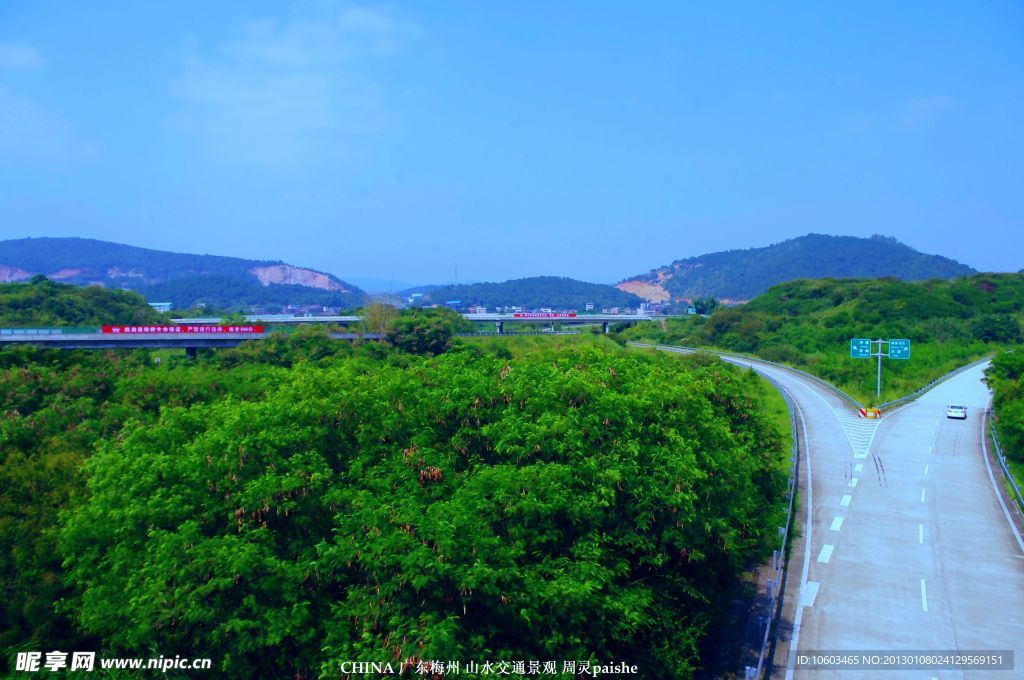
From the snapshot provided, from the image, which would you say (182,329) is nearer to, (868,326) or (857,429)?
(857,429)

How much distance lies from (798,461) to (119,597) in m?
26.7

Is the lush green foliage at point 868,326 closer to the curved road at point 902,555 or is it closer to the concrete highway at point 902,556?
the curved road at point 902,555

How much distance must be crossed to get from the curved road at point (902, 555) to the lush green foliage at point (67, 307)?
57.8m

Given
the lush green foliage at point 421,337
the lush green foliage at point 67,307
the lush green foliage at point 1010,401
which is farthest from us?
the lush green foliage at point 67,307

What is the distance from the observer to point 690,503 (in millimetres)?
13742

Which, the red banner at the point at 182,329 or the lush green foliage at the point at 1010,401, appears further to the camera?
the red banner at the point at 182,329

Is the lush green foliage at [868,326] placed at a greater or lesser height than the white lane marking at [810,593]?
greater

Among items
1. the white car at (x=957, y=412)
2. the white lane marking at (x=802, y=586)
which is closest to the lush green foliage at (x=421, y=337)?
the white lane marking at (x=802, y=586)

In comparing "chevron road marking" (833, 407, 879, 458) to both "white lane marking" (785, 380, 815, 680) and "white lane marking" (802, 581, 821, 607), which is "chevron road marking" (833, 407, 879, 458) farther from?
"white lane marking" (802, 581, 821, 607)

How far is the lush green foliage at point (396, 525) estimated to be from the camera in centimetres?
1127

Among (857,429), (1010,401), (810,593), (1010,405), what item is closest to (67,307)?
(857,429)

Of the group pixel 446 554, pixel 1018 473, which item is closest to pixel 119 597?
pixel 446 554

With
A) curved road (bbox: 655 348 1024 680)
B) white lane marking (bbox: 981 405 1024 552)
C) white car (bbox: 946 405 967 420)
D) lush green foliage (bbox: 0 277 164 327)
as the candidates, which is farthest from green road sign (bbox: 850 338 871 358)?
lush green foliage (bbox: 0 277 164 327)

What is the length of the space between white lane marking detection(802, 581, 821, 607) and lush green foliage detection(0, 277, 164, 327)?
58508 millimetres
